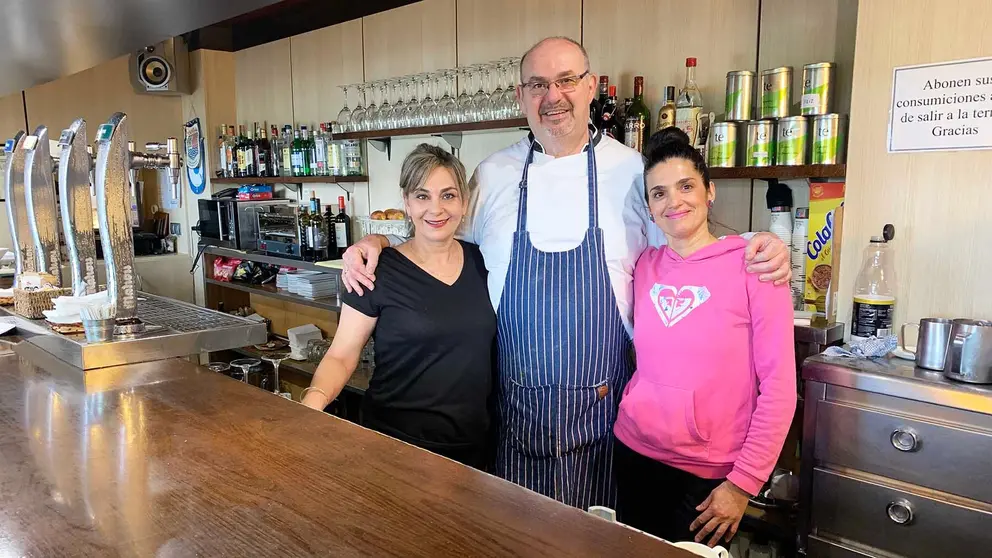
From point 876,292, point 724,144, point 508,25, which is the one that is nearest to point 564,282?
point 724,144

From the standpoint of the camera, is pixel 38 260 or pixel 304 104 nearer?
pixel 38 260

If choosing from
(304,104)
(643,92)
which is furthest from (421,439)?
(304,104)

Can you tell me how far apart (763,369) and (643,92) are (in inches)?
55.2

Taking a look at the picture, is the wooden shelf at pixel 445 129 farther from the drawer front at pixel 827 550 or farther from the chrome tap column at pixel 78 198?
the drawer front at pixel 827 550

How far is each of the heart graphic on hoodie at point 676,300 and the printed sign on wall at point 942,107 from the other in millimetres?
818

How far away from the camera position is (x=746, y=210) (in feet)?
8.11

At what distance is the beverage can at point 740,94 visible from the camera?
224cm

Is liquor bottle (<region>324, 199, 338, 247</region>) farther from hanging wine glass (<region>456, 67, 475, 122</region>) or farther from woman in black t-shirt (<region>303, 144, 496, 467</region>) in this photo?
woman in black t-shirt (<region>303, 144, 496, 467</region>)

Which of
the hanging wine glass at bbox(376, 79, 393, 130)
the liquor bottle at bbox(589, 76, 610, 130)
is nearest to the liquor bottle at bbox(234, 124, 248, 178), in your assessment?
the hanging wine glass at bbox(376, 79, 393, 130)

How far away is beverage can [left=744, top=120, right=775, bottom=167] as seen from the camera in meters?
2.18

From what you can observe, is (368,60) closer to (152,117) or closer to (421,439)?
(152,117)

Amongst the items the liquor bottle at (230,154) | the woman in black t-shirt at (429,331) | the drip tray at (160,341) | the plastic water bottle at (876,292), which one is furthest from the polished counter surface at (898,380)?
the liquor bottle at (230,154)

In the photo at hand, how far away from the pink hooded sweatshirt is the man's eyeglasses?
52cm

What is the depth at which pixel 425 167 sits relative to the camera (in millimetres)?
1760
